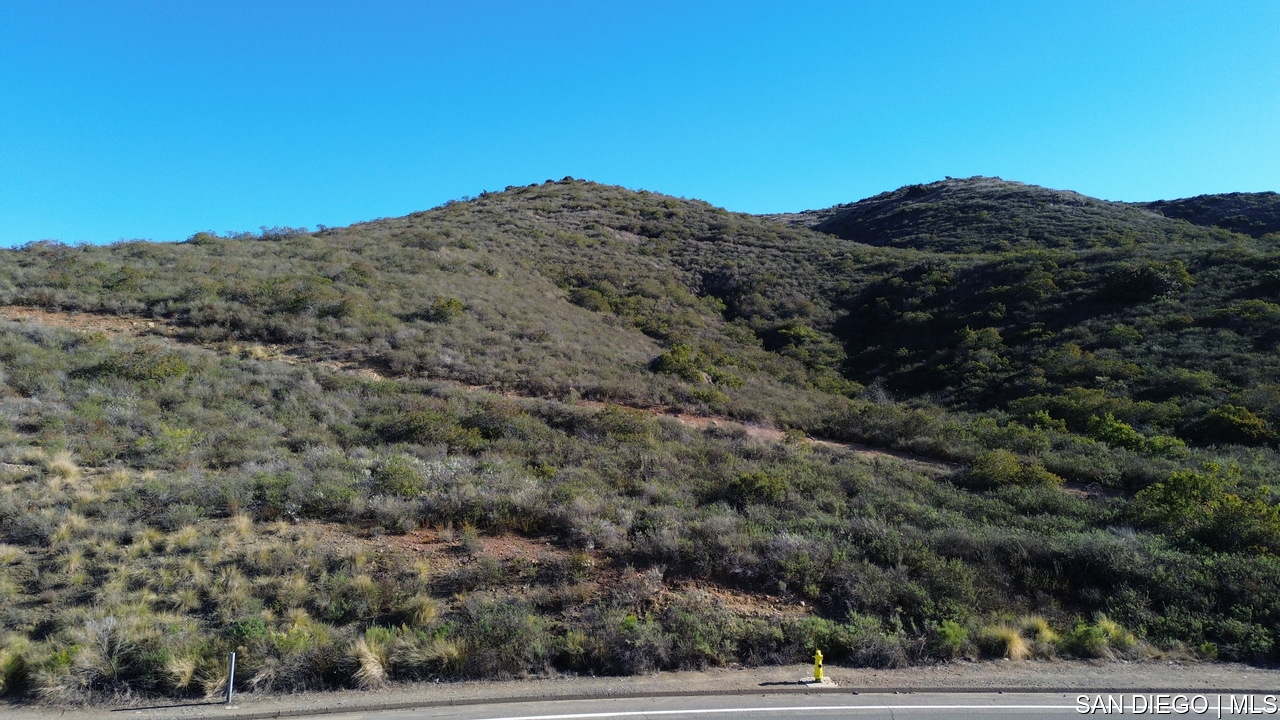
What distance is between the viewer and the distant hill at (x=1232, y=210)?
4097 cm

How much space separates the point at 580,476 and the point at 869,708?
264 inches

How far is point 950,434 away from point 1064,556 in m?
7.70

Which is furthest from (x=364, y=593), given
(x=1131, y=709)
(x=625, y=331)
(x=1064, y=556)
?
(x=625, y=331)

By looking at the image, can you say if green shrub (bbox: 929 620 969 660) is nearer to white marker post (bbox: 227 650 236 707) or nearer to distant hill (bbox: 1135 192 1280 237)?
white marker post (bbox: 227 650 236 707)

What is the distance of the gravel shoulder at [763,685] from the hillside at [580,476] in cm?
23

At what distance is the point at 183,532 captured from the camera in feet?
27.6

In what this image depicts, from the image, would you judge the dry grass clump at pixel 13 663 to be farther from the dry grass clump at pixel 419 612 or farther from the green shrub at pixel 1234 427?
the green shrub at pixel 1234 427

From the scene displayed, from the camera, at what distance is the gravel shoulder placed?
6020 millimetres

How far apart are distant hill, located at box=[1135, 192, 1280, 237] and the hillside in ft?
67.8

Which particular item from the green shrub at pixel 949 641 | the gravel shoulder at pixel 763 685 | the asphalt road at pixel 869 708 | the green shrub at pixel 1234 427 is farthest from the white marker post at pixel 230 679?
the green shrub at pixel 1234 427

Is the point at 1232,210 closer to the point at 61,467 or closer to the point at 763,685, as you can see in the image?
the point at 763,685

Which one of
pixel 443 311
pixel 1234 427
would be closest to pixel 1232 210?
pixel 1234 427

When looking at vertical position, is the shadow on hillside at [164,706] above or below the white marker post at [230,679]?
below

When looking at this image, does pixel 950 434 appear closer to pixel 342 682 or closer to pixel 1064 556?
pixel 1064 556
